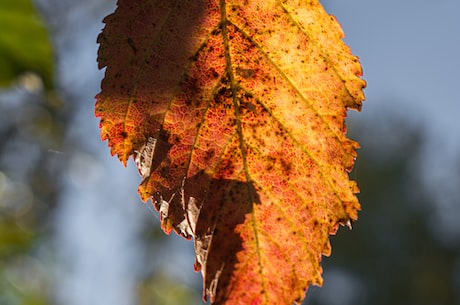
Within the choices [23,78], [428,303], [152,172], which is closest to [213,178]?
[152,172]

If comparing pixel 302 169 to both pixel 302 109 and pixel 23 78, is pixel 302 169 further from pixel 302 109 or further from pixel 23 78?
pixel 23 78

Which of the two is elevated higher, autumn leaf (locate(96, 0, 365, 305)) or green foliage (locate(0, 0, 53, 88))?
green foliage (locate(0, 0, 53, 88))

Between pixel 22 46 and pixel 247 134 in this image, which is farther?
pixel 22 46

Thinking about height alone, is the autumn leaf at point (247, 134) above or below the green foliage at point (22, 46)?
below

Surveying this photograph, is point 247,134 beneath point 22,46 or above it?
beneath

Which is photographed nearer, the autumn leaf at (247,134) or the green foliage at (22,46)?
the autumn leaf at (247,134)
